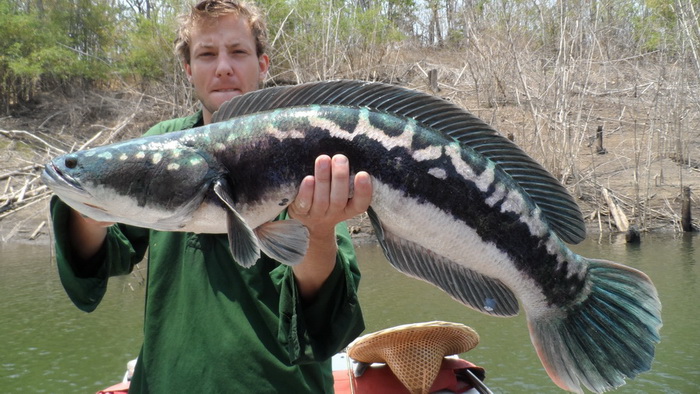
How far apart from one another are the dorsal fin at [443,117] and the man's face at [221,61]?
1.75 feet

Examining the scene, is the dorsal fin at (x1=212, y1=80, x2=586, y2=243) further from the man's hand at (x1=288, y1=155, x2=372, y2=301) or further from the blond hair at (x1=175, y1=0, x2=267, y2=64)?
the blond hair at (x1=175, y1=0, x2=267, y2=64)

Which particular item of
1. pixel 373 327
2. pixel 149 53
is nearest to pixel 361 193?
pixel 373 327

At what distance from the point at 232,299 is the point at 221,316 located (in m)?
0.07

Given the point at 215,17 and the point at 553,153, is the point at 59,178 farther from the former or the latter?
the point at 553,153

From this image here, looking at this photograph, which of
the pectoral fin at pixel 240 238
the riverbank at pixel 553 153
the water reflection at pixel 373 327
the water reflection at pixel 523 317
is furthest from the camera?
the riverbank at pixel 553 153

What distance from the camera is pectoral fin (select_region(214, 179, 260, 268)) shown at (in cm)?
198

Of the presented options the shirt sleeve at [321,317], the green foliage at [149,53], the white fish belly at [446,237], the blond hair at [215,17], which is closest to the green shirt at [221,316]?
the shirt sleeve at [321,317]

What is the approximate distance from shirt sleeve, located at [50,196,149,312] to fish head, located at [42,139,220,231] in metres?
0.30

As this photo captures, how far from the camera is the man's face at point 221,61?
2.68 m

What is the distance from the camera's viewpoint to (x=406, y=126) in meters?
2.08

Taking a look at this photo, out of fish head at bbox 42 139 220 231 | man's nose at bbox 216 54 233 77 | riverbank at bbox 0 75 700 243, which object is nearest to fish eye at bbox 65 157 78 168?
fish head at bbox 42 139 220 231

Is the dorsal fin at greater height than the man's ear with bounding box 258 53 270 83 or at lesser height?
lesser

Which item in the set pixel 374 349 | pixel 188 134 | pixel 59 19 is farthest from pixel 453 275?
pixel 59 19

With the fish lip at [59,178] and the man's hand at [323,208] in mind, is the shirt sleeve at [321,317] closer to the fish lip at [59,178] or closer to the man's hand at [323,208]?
the man's hand at [323,208]
